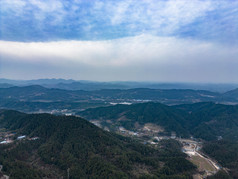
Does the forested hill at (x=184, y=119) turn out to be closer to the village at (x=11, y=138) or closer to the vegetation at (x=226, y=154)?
the vegetation at (x=226, y=154)

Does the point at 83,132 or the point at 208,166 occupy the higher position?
the point at 83,132

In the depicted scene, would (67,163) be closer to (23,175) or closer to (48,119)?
(23,175)

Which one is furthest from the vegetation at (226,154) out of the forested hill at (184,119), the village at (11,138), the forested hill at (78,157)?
the village at (11,138)

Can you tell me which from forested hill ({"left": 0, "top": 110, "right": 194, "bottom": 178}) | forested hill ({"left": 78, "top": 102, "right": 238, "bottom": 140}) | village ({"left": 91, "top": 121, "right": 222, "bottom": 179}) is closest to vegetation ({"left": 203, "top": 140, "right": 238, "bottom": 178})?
village ({"left": 91, "top": 121, "right": 222, "bottom": 179})

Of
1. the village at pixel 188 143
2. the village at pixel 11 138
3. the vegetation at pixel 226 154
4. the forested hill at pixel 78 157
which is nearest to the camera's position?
the forested hill at pixel 78 157

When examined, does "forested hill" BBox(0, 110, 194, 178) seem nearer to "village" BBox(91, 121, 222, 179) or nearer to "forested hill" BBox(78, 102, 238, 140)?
A: "village" BBox(91, 121, 222, 179)

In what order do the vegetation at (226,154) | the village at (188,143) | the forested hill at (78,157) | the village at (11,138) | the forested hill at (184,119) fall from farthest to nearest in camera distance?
1. the forested hill at (184,119)
2. the village at (11,138)
3. the vegetation at (226,154)
4. the village at (188,143)
5. the forested hill at (78,157)

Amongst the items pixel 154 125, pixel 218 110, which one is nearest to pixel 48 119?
pixel 154 125
